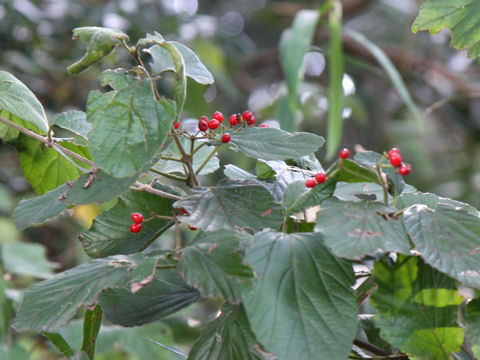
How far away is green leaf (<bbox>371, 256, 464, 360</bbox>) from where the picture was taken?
44cm

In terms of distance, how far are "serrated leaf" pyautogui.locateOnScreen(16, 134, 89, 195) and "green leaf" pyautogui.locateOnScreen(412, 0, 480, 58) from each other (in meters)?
0.42

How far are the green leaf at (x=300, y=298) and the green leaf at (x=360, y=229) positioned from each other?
3cm

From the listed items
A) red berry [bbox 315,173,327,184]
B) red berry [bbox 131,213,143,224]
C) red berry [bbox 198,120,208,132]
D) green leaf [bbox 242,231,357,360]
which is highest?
red berry [bbox 315,173,327,184]

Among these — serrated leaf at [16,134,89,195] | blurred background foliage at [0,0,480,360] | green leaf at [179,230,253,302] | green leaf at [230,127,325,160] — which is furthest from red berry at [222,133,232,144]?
blurred background foliage at [0,0,480,360]

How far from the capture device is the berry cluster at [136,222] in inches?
20.2

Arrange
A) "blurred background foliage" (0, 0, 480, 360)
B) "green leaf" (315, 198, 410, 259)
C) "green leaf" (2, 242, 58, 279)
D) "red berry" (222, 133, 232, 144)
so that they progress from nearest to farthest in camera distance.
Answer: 1. "green leaf" (315, 198, 410, 259)
2. "red berry" (222, 133, 232, 144)
3. "green leaf" (2, 242, 58, 279)
4. "blurred background foliage" (0, 0, 480, 360)

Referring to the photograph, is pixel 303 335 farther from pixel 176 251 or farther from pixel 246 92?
pixel 246 92

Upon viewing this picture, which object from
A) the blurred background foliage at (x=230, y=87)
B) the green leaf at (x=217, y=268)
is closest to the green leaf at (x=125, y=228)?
the green leaf at (x=217, y=268)

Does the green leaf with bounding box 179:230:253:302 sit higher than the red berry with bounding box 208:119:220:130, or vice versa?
the red berry with bounding box 208:119:220:130

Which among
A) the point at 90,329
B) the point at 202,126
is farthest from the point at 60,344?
the point at 202,126

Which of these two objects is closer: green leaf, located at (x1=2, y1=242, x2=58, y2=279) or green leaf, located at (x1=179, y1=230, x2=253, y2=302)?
green leaf, located at (x1=179, y1=230, x2=253, y2=302)

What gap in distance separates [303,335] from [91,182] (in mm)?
220

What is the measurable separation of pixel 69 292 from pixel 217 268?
0.12m

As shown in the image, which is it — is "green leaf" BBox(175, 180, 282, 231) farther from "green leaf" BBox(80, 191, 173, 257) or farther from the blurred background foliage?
the blurred background foliage
